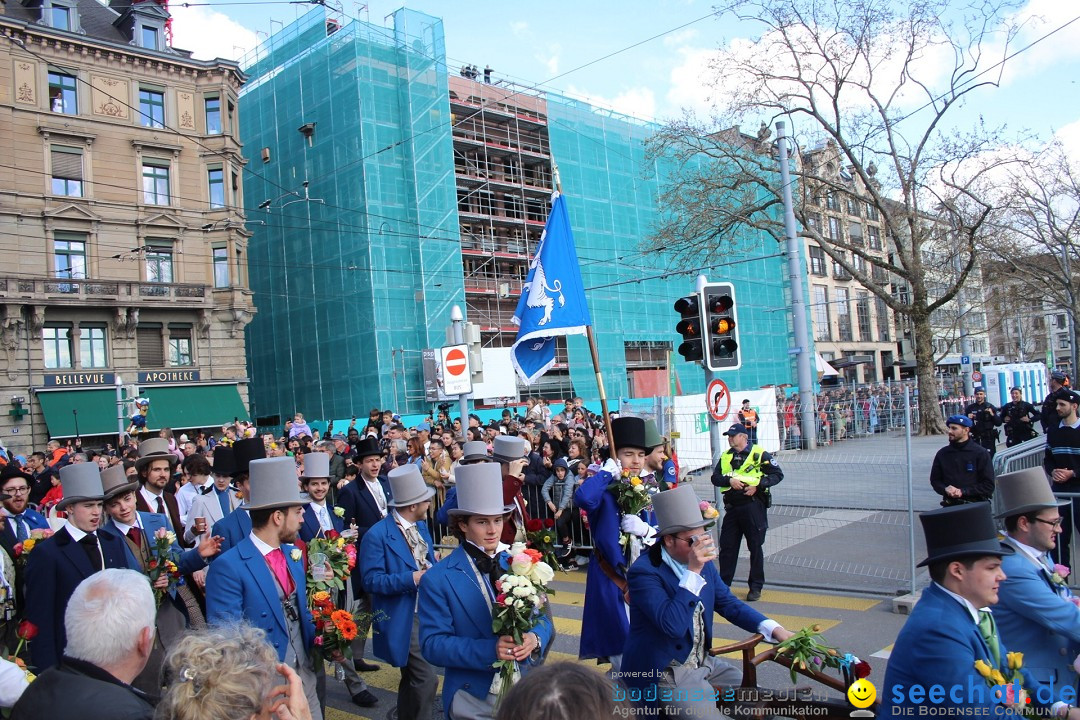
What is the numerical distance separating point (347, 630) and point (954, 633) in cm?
280

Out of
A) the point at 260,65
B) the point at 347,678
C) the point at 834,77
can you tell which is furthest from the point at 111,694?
the point at 260,65

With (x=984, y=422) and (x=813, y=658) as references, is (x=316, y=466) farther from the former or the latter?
(x=984, y=422)

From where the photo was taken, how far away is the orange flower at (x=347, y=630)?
4133 millimetres

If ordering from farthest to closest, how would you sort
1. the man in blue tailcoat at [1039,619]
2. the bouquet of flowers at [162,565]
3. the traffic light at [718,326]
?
the traffic light at [718,326] → the bouquet of flowers at [162,565] → the man in blue tailcoat at [1039,619]

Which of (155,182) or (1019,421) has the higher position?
(155,182)

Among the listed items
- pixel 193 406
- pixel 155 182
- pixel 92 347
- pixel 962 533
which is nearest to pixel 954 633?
pixel 962 533

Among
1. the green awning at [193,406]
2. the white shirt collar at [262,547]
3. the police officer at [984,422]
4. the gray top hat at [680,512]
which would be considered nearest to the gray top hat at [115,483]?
the white shirt collar at [262,547]

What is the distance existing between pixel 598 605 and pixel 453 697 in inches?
63.7

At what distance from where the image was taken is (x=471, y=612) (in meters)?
3.66

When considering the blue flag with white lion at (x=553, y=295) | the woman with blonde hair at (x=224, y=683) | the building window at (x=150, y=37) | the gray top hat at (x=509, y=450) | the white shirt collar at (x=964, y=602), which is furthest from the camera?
the building window at (x=150, y=37)

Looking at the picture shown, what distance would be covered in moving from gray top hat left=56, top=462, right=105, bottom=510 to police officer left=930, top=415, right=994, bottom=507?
798 cm

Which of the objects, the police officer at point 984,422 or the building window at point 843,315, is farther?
the building window at point 843,315

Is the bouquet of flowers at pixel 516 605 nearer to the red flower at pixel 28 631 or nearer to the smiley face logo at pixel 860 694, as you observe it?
the smiley face logo at pixel 860 694

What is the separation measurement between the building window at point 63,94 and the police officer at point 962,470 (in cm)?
3317
